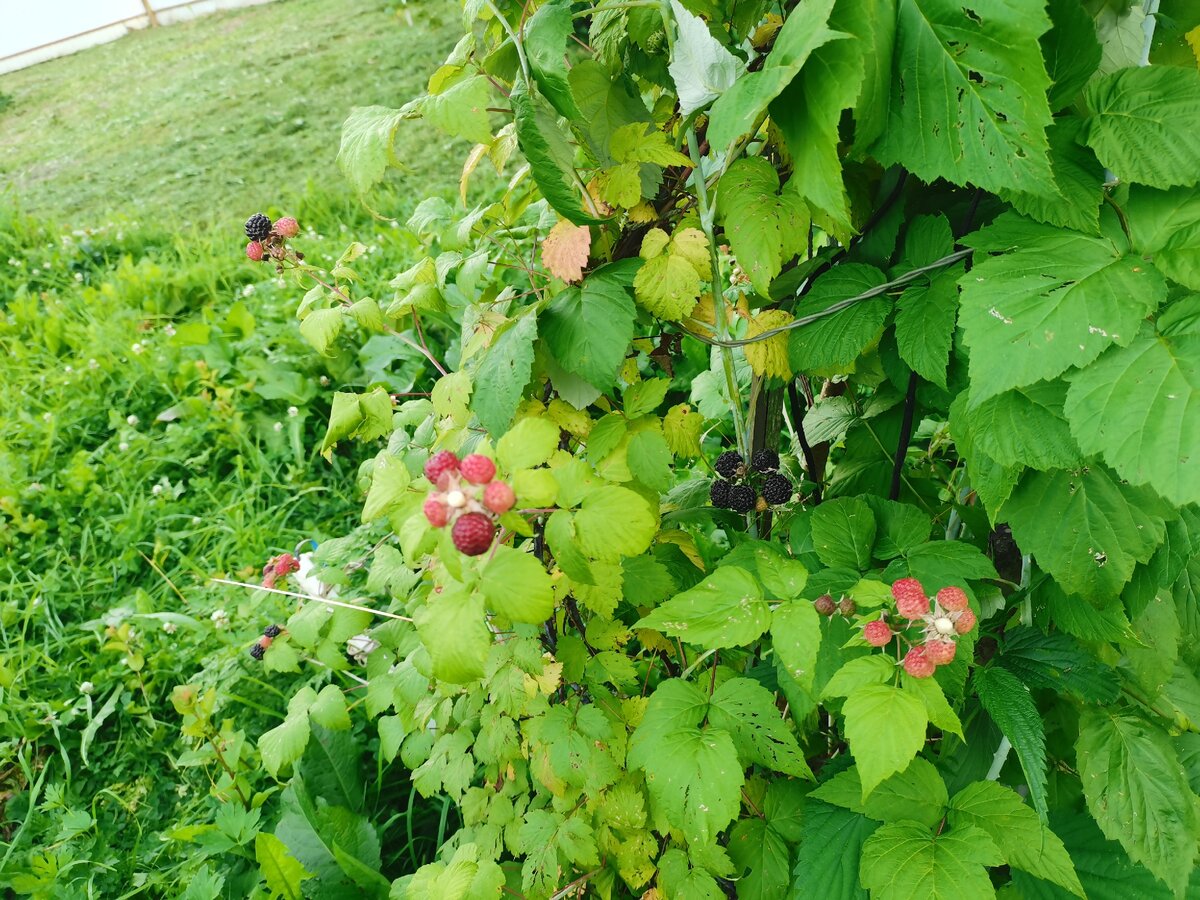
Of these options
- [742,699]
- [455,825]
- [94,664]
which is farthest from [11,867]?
[742,699]

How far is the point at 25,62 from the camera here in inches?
344

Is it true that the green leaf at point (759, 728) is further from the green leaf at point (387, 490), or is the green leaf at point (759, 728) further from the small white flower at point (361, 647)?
the small white flower at point (361, 647)

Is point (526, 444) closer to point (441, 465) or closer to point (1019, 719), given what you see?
point (441, 465)

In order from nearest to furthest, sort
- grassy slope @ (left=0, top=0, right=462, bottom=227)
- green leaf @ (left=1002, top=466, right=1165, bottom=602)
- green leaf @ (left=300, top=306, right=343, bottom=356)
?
1. green leaf @ (left=1002, top=466, right=1165, bottom=602)
2. green leaf @ (left=300, top=306, right=343, bottom=356)
3. grassy slope @ (left=0, top=0, right=462, bottom=227)

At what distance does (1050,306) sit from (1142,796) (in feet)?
2.37

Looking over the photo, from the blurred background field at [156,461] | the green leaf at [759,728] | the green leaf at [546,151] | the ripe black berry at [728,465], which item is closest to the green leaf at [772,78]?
the green leaf at [546,151]

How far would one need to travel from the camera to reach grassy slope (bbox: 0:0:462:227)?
5.18m

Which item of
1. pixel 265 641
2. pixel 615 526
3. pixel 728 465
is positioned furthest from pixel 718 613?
pixel 265 641

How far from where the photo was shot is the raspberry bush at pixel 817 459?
2.52ft

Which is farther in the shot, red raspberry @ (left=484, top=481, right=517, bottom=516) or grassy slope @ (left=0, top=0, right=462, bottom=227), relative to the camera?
grassy slope @ (left=0, top=0, right=462, bottom=227)

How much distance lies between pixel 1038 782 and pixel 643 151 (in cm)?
91

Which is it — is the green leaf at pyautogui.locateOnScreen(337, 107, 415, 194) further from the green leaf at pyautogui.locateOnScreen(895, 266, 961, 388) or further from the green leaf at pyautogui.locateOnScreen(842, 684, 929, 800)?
the green leaf at pyautogui.locateOnScreen(842, 684, 929, 800)

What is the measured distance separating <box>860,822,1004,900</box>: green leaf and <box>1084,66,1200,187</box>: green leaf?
765 mm

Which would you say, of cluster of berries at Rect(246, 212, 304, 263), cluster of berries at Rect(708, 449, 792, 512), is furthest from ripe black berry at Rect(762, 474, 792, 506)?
cluster of berries at Rect(246, 212, 304, 263)
